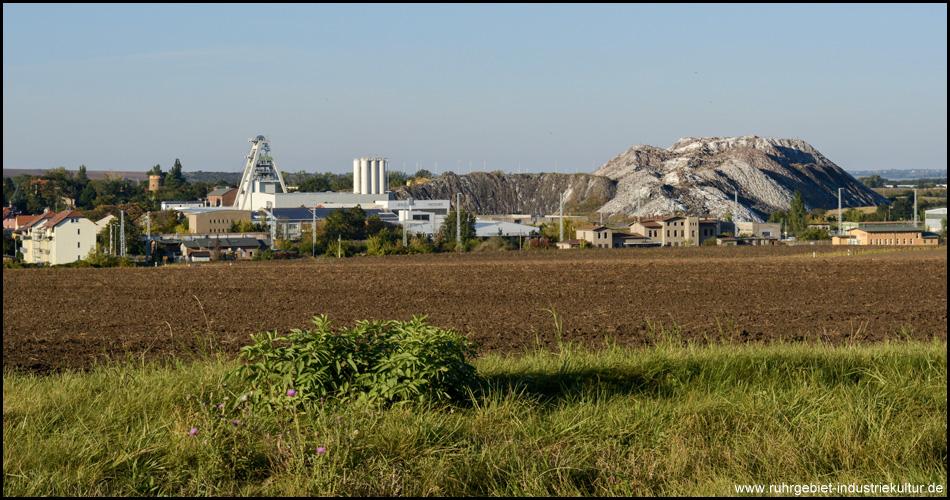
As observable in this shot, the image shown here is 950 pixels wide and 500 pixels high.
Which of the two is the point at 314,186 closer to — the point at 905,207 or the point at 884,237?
the point at 884,237

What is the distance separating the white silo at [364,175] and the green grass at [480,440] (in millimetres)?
112571

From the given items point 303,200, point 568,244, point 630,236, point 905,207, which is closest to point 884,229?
point 630,236

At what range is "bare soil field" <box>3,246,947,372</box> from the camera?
1449cm

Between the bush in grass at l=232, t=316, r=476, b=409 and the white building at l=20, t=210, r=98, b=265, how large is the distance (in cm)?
4797

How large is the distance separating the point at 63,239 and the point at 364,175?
6925 centimetres

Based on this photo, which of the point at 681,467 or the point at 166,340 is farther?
the point at 166,340

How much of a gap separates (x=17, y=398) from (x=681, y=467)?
15.1ft

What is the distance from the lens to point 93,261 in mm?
43781

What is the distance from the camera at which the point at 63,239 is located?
166 feet

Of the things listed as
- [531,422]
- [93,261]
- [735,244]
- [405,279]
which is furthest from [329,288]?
[735,244]

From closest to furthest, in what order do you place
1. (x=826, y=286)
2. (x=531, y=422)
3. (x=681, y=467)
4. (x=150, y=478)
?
(x=150, y=478) → (x=681, y=467) → (x=531, y=422) → (x=826, y=286)

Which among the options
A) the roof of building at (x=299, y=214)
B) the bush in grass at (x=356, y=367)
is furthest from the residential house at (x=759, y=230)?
the bush in grass at (x=356, y=367)

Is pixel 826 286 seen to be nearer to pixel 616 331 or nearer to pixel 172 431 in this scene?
pixel 616 331

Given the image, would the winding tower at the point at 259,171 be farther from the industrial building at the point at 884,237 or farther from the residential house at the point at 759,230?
the industrial building at the point at 884,237
